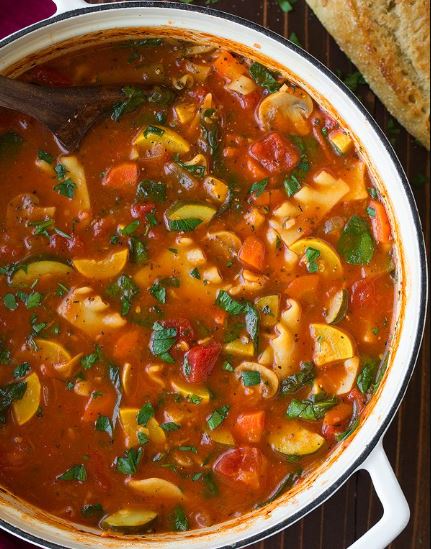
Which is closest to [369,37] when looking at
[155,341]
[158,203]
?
[158,203]

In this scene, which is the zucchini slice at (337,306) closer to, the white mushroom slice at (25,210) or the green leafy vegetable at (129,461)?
the green leafy vegetable at (129,461)

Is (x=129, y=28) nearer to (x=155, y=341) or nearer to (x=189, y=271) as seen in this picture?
(x=189, y=271)

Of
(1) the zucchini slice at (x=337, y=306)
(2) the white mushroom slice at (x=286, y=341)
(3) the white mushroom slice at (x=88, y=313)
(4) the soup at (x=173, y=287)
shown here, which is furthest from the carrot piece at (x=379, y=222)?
(3) the white mushroom slice at (x=88, y=313)

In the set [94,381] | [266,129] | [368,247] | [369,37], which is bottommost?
[94,381]

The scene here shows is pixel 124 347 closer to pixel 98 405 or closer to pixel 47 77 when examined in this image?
pixel 98 405

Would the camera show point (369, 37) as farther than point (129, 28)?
Yes

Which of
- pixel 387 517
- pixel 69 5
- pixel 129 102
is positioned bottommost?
pixel 387 517

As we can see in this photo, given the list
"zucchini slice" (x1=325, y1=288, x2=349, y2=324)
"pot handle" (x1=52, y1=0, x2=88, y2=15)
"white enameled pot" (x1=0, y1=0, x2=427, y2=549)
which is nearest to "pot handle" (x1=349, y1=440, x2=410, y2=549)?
"white enameled pot" (x1=0, y1=0, x2=427, y2=549)

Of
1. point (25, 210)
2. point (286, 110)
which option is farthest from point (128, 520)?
point (286, 110)
